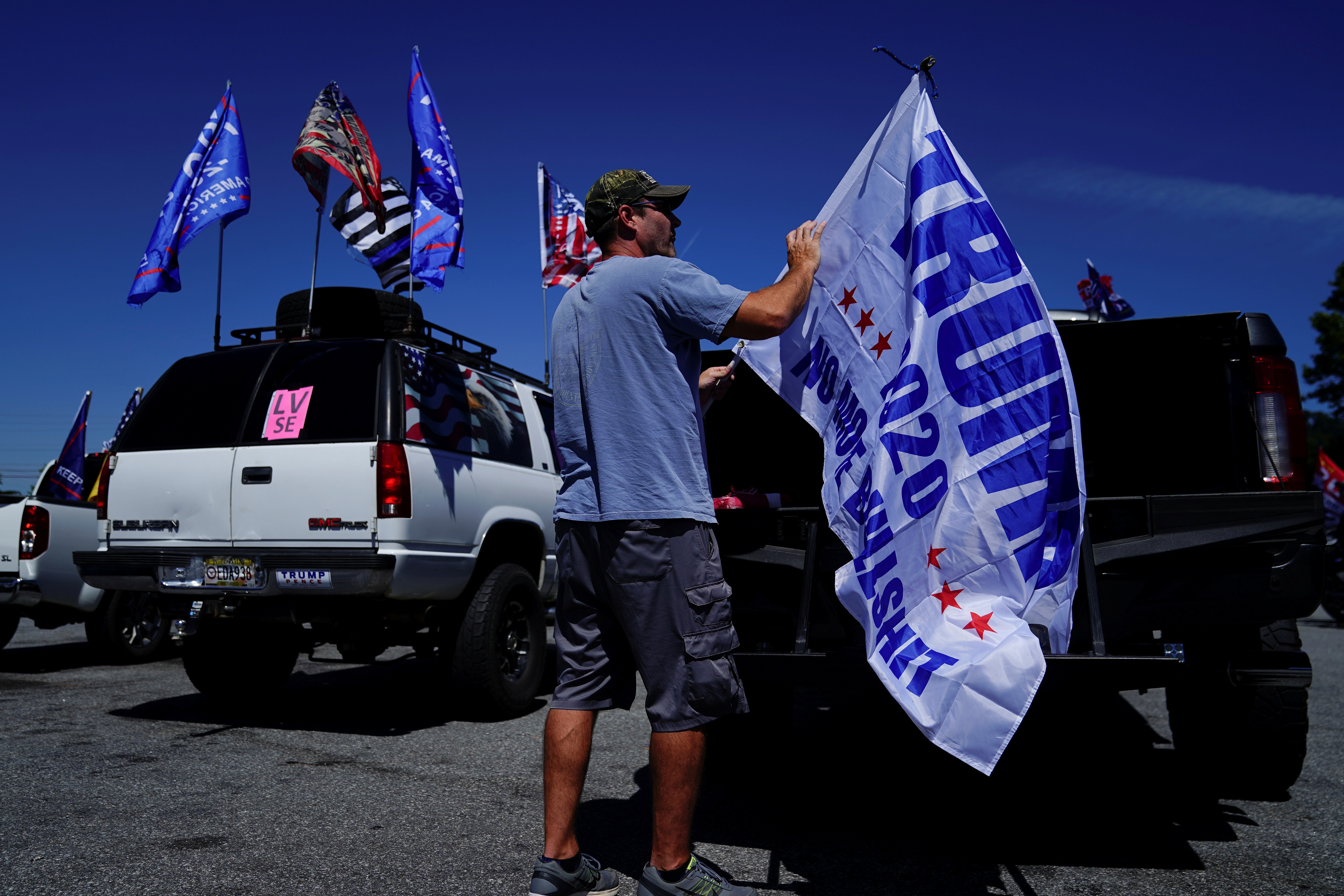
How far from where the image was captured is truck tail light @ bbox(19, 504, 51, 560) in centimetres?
741

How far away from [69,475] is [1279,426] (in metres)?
8.93

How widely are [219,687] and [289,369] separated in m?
2.08

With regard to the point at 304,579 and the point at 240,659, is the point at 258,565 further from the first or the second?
the point at 240,659

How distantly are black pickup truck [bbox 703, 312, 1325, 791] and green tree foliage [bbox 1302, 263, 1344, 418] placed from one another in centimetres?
3305

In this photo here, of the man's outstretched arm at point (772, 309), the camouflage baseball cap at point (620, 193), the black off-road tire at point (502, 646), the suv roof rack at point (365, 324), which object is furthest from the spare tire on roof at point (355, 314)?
the man's outstretched arm at point (772, 309)

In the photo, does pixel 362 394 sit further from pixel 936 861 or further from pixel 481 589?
pixel 936 861

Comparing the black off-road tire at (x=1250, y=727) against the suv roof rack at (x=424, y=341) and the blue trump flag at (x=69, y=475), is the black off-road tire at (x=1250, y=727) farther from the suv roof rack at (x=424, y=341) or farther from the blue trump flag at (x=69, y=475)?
the blue trump flag at (x=69, y=475)

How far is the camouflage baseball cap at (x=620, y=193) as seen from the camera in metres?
2.75

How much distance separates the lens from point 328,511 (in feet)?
15.9

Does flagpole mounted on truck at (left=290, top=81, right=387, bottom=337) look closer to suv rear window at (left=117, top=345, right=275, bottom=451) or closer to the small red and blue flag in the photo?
suv rear window at (left=117, top=345, right=275, bottom=451)

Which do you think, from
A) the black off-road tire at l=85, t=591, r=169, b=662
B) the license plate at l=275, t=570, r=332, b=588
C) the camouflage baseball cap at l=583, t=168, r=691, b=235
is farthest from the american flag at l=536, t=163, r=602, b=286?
the camouflage baseball cap at l=583, t=168, r=691, b=235

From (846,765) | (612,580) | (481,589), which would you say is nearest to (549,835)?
(612,580)

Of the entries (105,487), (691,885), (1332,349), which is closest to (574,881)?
(691,885)

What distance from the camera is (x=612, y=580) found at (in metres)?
2.48
